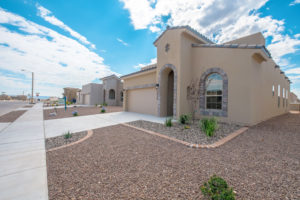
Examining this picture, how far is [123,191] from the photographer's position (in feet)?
6.48

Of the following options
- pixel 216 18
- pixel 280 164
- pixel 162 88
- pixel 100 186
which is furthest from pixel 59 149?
pixel 216 18

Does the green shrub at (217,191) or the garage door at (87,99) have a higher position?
the garage door at (87,99)

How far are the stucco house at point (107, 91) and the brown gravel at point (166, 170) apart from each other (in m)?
19.6

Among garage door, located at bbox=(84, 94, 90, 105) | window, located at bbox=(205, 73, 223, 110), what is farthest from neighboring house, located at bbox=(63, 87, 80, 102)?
window, located at bbox=(205, 73, 223, 110)

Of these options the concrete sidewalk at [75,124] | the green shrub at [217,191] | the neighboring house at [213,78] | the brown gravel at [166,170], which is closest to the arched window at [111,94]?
the neighboring house at [213,78]

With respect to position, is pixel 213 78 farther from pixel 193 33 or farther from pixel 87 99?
pixel 87 99

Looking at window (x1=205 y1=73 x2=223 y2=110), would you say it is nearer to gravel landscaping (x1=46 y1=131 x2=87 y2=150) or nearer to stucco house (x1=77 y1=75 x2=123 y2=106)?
gravel landscaping (x1=46 y1=131 x2=87 y2=150)

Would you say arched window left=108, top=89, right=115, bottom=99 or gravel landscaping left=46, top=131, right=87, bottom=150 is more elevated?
arched window left=108, top=89, right=115, bottom=99

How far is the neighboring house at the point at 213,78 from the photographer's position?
6637 mm

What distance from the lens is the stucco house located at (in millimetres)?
22797

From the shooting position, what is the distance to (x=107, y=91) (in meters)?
22.8

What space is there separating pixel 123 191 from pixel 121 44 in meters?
16.4

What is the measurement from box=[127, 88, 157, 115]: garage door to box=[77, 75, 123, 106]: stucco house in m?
10.6

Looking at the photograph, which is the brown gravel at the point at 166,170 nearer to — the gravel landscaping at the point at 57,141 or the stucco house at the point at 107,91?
the gravel landscaping at the point at 57,141
